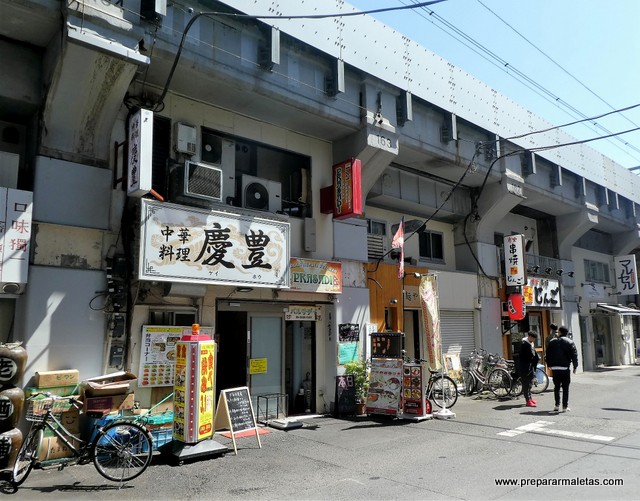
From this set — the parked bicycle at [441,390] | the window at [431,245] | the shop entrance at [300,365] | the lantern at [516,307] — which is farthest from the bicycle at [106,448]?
the lantern at [516,307]

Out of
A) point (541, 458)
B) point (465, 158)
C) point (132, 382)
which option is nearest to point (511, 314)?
point (465, 158)

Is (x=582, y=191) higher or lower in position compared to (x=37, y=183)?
higher

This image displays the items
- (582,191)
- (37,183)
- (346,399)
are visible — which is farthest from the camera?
(582,191)

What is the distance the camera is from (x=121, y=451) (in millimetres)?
6781

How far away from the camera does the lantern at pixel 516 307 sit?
17922 mm

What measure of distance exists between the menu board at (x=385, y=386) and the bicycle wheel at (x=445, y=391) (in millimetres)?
1462

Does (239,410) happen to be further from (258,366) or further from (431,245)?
(431,245)

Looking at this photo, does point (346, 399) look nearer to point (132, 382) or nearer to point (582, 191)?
point (132, 382)

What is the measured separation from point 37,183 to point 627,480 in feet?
32.7

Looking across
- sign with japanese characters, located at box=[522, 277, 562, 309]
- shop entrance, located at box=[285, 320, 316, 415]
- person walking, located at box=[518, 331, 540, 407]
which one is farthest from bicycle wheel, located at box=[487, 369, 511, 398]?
shop entrance, located at box=[285, 320, 316, 415]

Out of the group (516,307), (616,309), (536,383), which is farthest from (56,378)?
(616,309)

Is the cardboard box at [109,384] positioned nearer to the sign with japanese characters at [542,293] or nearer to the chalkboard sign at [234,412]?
the chalkboard sign at [234,412]

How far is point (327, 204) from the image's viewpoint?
12.7 metres

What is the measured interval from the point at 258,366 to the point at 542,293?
13.6m
